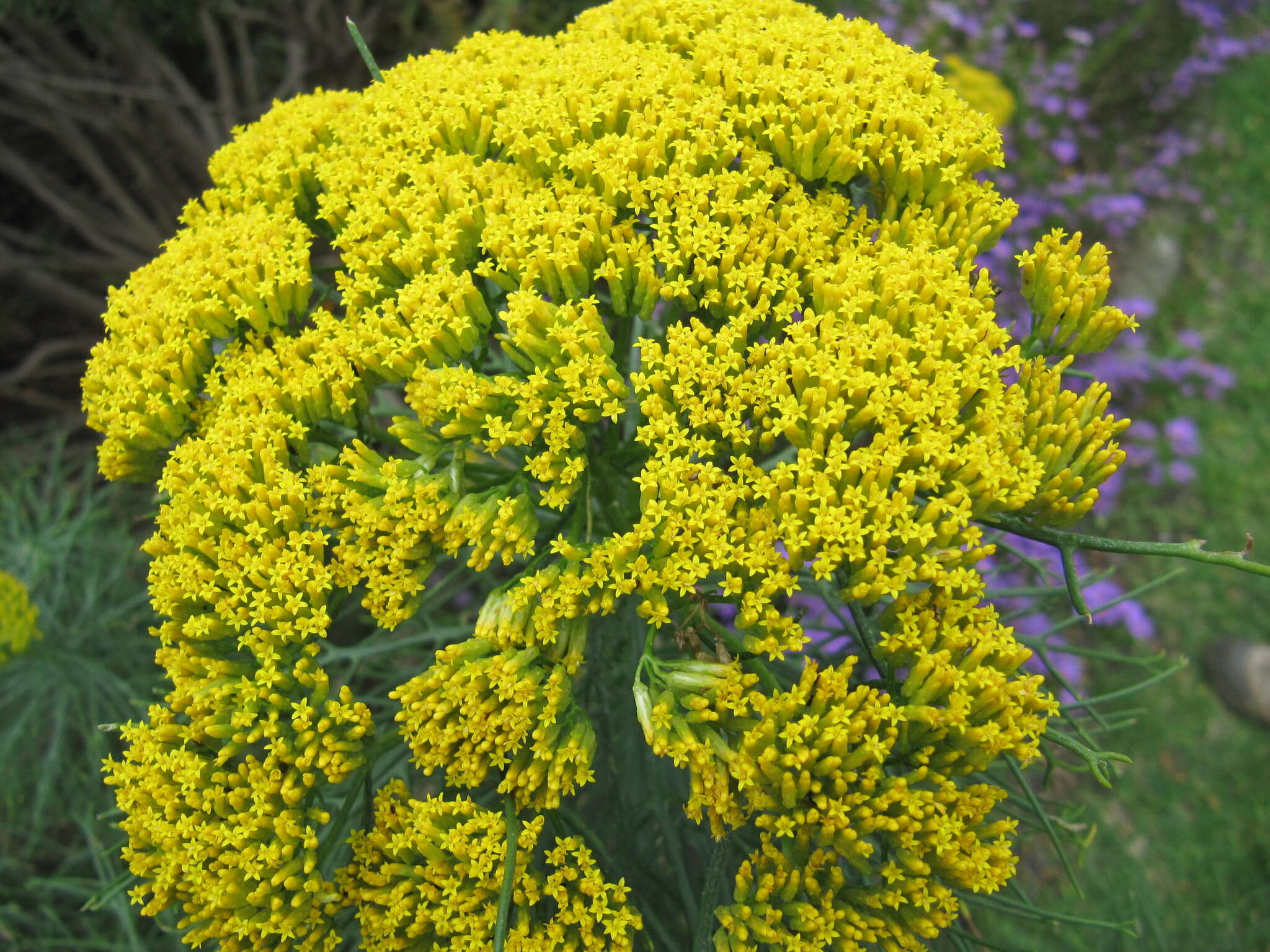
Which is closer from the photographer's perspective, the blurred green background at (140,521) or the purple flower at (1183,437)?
the blurred green background at (140,521)

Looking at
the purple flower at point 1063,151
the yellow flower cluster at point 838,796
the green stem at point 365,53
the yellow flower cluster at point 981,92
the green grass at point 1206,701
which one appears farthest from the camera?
the purple flower at point 1063,151

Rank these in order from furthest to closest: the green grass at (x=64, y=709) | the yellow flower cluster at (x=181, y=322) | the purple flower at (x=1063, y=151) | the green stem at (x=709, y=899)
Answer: the purple flower at (x=1063, y=151) → the green grass at (x=64, y=709) → the yellow flower cluster at (x=181, y=322) → the green stem at (x=709, y=899)

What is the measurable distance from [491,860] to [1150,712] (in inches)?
198

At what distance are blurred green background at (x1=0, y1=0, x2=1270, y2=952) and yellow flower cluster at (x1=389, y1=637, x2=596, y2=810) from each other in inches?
73.8

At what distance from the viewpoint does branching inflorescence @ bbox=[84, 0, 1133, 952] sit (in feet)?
5.61

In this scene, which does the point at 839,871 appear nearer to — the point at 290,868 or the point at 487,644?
the point at 487,644

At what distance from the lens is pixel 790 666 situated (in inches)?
96.9

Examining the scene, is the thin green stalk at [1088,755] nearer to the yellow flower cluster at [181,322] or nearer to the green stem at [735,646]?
the green stem at [735,646]

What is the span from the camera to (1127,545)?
174 centimetres

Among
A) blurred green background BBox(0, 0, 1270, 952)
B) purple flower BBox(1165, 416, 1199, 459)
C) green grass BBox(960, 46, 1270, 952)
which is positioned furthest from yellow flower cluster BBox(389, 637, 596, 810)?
purple flower BBox(1165, 416, 1199, 459)

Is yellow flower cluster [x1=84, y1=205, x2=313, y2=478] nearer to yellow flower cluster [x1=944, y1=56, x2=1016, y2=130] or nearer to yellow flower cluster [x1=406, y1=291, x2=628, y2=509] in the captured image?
yellow flower cluster [x1=406, y1=291, x2=628, y2=509]

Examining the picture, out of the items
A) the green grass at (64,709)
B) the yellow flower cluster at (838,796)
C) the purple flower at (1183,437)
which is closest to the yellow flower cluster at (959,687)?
the yellow flower cluster at (838,796)

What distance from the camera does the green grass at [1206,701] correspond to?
13.4 ft

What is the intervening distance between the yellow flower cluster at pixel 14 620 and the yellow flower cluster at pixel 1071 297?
345cm
